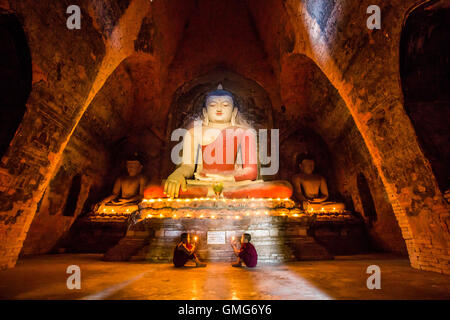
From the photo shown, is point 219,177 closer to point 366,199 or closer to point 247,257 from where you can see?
point 247,257

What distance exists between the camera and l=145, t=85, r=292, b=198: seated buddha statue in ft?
20.3

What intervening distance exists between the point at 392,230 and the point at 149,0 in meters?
7.86

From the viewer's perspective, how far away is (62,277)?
2.89 meters

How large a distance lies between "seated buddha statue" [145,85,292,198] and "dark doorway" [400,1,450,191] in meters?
3.40

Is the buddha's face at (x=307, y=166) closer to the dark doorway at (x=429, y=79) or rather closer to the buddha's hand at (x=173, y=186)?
the buddha's hand at (x=173, y=186)

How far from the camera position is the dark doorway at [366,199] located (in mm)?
6133

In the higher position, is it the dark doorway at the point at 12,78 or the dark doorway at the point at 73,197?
the dark doorway at the point at 12,78

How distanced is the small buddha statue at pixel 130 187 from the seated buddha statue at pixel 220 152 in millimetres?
1420

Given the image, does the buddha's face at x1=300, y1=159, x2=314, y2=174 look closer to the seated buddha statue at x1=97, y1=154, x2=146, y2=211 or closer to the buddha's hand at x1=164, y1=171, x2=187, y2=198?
the buddha's hand at x1=164, y1=171, x2=187, y2=198

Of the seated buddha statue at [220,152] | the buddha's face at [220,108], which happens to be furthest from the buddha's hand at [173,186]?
the buddha's face at [220,108]

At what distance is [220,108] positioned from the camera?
7.47 meters
